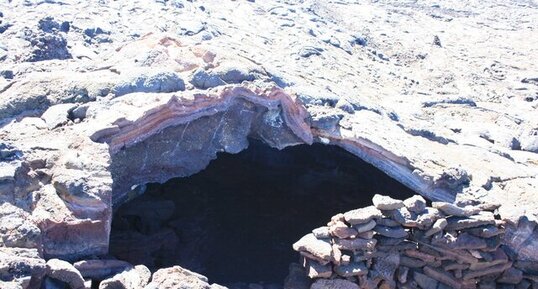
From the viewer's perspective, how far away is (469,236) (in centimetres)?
666

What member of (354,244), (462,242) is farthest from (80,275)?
(462,242)

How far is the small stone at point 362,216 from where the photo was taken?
6.36 metres

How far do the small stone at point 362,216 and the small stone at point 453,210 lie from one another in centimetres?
64

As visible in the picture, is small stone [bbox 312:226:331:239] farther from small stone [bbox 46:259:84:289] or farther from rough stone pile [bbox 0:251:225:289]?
small stone [bbox 46:259:84:289]

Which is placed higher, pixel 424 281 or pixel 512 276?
pixel 512 276

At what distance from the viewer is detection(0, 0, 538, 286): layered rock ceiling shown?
18.2ft

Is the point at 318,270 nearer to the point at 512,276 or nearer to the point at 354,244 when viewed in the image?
the point at 354,244

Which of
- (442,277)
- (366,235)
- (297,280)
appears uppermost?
(366,235)

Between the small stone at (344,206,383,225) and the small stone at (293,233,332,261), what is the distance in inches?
13.8

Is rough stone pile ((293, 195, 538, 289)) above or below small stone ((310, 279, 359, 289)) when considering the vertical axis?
above

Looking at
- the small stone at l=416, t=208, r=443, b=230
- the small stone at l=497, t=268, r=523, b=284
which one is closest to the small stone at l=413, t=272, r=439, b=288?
the small stone at l=416, t=208, r=443, b=230

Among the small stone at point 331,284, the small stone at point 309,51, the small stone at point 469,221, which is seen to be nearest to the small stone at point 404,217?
the small stone at point 469,221

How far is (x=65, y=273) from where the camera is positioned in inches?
193

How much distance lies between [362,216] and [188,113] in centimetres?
210
